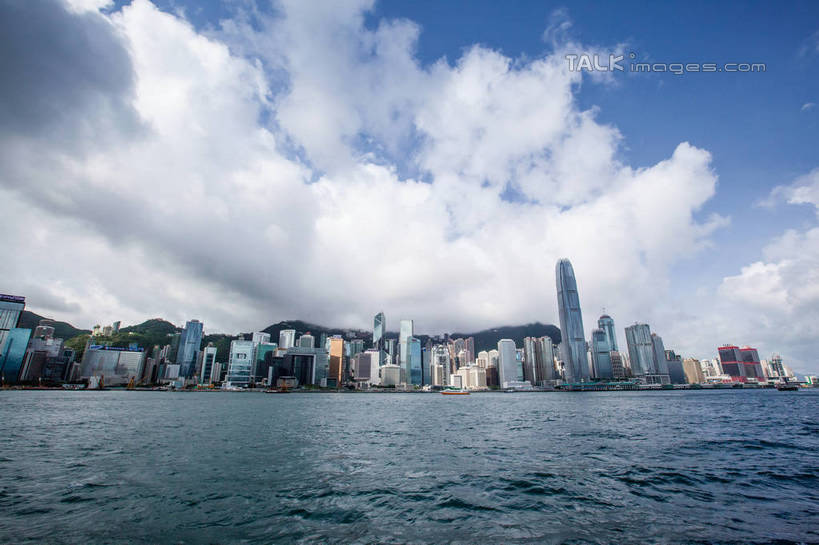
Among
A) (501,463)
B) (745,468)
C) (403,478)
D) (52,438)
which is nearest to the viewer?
(403,478)

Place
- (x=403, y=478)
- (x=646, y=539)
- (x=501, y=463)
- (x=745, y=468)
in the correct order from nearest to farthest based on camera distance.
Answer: (x=646, y=539) → (x=403, y=478) → (x=745, y=468) → (x=501, y=463)

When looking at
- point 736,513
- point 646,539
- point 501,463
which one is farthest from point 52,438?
point 736,513

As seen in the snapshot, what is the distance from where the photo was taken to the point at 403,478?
761 inches

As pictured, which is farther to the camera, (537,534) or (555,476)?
(555,476)

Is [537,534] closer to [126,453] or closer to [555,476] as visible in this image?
[555,476]

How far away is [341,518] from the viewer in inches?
522

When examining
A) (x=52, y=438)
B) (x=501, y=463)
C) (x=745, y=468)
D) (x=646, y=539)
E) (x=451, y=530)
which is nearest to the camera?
(x=646, y=539)

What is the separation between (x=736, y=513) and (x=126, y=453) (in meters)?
35.8

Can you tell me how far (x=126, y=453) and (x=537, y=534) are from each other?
29.1 meters

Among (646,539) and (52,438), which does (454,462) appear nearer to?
(646,539)

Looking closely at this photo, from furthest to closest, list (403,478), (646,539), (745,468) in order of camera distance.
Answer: (745,468)
(403,478)
(646,539)

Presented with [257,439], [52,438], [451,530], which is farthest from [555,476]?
[52,438]

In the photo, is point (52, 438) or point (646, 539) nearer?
point (646, 539)

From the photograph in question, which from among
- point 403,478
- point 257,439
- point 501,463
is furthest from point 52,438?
point 501,463
